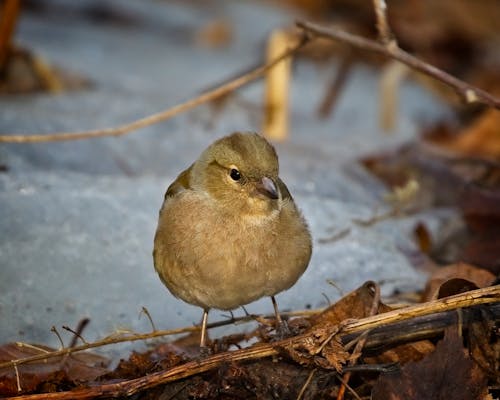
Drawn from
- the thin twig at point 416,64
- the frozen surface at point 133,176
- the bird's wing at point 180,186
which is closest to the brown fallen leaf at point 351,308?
the frozen surface at point 133,176

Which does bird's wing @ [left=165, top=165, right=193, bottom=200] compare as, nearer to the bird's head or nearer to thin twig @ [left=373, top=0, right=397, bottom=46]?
the bird's head

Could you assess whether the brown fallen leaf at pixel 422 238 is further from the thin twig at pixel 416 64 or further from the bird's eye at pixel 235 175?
the bird's eye at pixel 235 175

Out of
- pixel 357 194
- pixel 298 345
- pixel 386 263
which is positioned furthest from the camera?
pixel 357 194

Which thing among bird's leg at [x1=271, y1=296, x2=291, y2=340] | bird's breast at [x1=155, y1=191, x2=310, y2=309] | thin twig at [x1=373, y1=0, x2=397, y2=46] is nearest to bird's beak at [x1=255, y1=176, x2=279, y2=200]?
Result: bird's breast at [x1=155, y1=191, x2=310, y2=309]

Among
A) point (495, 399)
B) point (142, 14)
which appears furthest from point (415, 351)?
point (142, 14)

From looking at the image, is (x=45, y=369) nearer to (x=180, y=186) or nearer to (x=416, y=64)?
(x=180, y=186)

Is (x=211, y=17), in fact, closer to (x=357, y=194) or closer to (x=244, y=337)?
(x=357, y=194)
